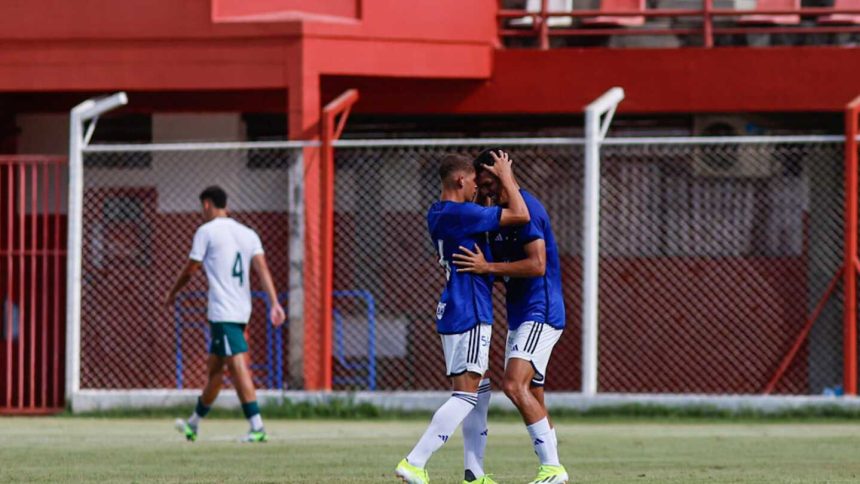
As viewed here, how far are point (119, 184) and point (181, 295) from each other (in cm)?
139

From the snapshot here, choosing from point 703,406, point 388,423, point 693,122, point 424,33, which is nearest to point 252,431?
point 388,423

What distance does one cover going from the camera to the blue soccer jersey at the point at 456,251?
836 centimetres

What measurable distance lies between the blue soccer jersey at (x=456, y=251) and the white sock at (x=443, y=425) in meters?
0.34

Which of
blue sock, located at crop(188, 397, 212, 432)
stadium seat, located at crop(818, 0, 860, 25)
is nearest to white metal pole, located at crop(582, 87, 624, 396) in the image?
stadium seat, located at crop(818, 0, 860, 25)

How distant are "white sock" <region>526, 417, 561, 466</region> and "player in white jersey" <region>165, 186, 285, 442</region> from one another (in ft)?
13.4

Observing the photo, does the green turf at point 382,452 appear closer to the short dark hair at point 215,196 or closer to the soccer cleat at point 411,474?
the soccer cleat at point 411,474

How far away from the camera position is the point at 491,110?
1727cm

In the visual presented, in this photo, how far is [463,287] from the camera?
841 cm

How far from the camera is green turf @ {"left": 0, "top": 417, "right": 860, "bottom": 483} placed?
946cm

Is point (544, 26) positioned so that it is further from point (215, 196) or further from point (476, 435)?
point (476, 435)

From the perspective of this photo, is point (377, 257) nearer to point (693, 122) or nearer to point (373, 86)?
point (373, 86)

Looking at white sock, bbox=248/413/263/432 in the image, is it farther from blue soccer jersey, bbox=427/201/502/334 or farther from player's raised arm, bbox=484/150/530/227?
player's raised arm, bbox=484/150/530/227

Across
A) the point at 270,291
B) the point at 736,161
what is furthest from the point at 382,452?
the point at 736,161

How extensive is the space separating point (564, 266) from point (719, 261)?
5.06 ft
